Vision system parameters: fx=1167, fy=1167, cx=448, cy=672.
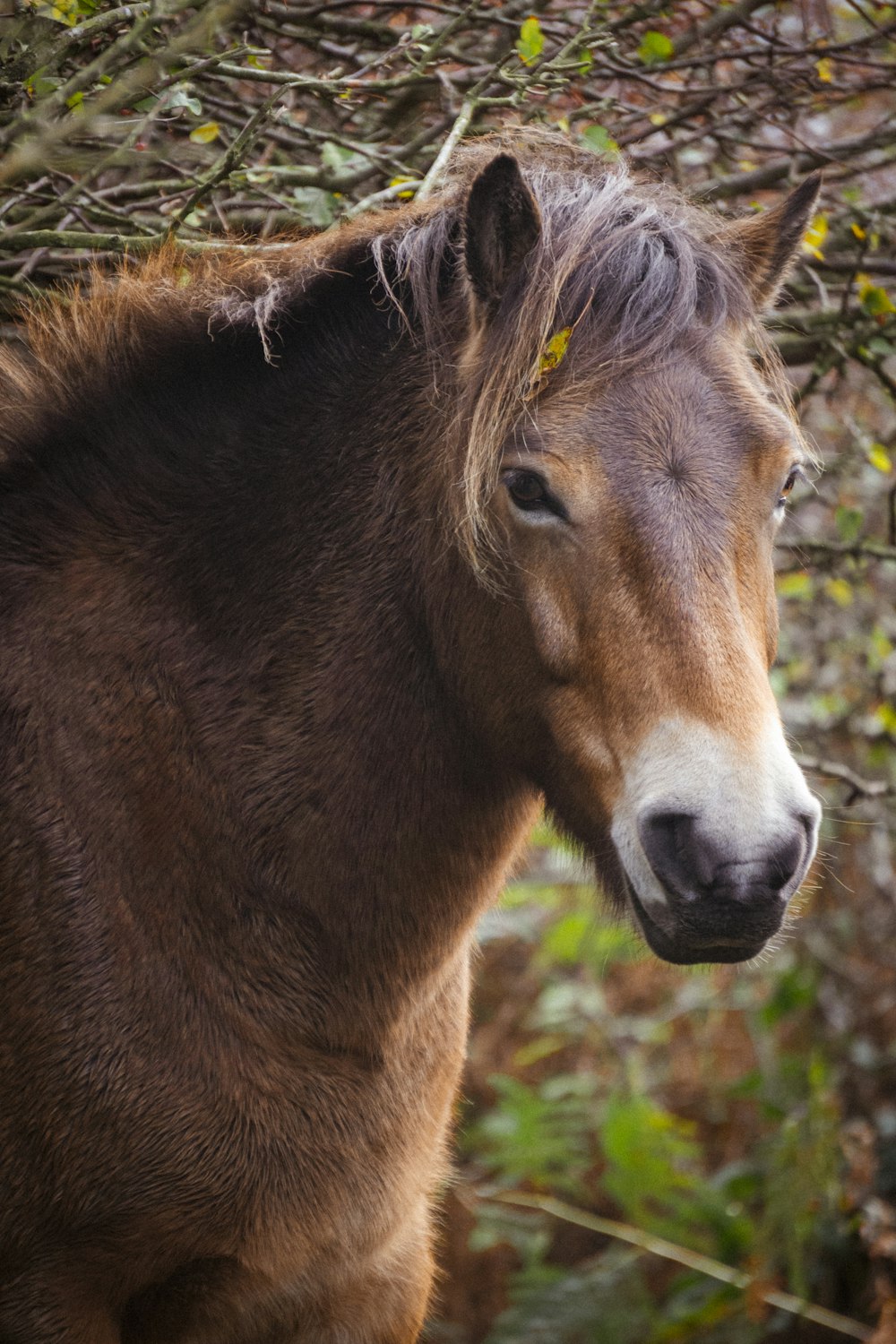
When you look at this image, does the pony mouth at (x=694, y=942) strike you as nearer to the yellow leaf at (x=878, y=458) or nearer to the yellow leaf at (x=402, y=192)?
the yellow leaf at (x=402, y=192)

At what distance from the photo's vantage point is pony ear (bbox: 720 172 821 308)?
2.62m

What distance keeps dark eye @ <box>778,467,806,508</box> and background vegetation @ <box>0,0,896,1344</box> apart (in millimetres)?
945

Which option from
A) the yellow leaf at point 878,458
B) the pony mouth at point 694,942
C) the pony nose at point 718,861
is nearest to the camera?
the pony nose at point 718,861

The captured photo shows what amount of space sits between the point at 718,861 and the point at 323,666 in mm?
1014

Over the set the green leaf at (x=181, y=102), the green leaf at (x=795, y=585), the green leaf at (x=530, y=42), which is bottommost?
the green leaf at (x=795, y=585)

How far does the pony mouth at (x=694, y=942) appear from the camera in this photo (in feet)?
6.61

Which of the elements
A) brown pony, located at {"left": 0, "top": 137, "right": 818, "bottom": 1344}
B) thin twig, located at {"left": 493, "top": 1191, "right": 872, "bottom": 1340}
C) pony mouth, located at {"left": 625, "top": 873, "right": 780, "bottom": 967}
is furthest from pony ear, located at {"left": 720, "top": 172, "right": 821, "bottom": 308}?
thin twig, located at {"left": 493, "top": 1191, "right": 872, "bottom": 1340}

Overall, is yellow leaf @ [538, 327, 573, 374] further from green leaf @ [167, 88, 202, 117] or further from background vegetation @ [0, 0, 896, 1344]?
green leaf @ [167, 88, 202, 117]

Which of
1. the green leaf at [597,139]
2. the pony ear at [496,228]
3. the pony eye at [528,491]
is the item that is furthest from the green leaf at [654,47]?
the pony eye at [528,491]

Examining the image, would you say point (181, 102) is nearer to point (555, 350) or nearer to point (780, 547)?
point (555, 350)

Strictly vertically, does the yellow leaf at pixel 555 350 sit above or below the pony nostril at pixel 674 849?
above

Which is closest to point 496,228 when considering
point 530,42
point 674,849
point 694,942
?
point 530,42

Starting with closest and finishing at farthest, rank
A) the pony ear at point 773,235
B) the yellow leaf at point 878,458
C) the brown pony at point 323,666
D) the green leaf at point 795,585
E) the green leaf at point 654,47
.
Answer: the brown pony at point 323,666, the pony ear at point 773,235, the green leaf at point 654,47, the yellow leaf at point 878,458, the green leaf at point 795,585

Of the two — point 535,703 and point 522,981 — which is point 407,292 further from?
point 522,981
